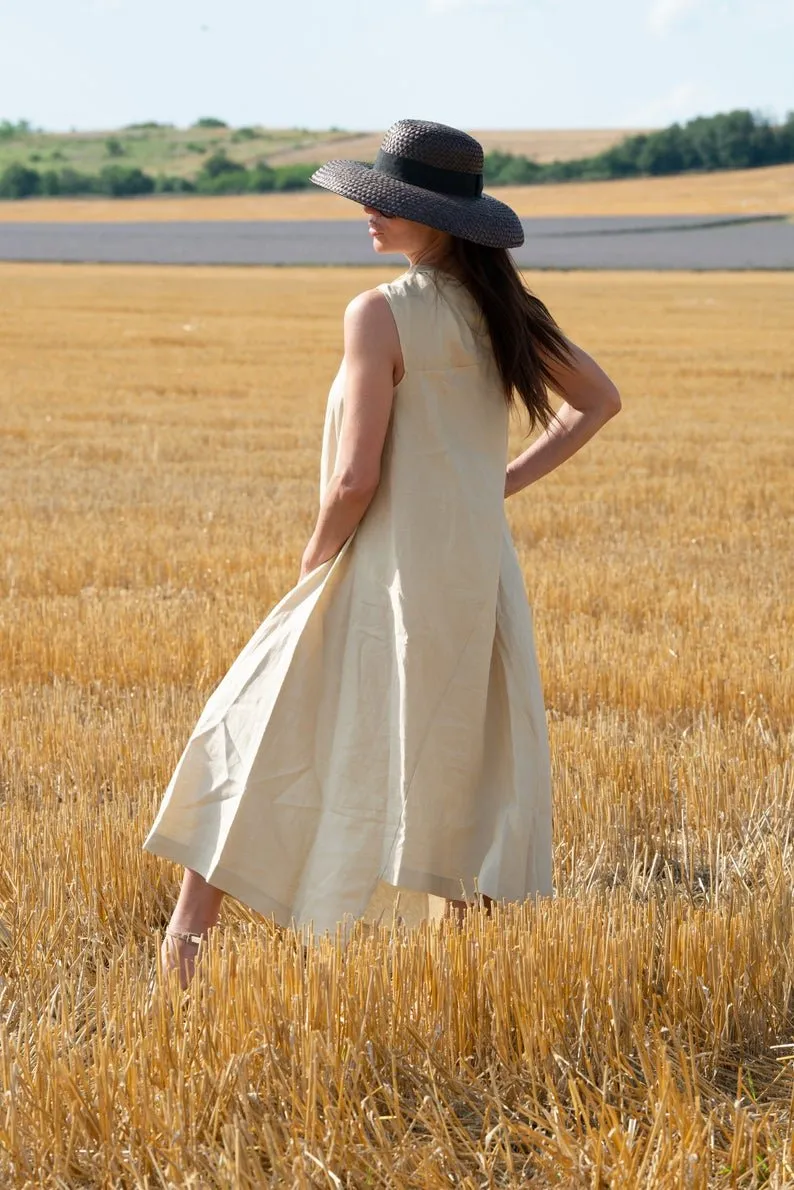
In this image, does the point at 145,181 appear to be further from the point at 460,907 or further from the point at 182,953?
the point at 460,907

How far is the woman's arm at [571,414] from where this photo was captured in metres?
3.61

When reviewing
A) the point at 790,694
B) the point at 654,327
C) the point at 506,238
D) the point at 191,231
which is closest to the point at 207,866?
the point at 506,238

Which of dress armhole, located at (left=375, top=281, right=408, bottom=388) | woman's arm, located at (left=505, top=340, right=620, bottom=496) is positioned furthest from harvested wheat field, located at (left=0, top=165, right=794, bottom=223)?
dress armhole, located at (left=375, top=281, right=408, bottom=388)

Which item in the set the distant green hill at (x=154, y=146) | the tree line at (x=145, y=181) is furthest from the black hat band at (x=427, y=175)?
the distant green hill at (x=154, y=146)

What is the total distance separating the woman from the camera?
3.33 metres

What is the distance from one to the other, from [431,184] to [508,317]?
0.33 meters

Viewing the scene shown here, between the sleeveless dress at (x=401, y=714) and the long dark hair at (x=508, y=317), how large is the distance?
4 centimetres

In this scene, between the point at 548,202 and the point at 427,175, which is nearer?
the point at 427,175

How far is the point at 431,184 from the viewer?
3.41m

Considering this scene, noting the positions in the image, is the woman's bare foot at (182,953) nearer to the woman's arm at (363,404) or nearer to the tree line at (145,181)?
the woman's arm at (363,404)

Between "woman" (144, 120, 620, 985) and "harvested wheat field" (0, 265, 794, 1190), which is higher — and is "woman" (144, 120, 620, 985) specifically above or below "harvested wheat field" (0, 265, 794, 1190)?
above

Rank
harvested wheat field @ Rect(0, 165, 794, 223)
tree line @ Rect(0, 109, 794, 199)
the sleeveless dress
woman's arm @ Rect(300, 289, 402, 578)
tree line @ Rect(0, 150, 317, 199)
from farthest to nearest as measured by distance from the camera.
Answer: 1. tree line @ Rect(0, 150, 317, 199)
2. tree line @ Rect(0, 109, 794, 199)
3. harvested wheat field @ Rect(0, 165, 794, 223)
4. the sleeveless dress
5. woman's arm @ Rect(300, 289, 402, 578)

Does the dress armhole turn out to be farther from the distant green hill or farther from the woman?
the distant green hill

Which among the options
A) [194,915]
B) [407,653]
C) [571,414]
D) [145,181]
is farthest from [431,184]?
[145,181]
